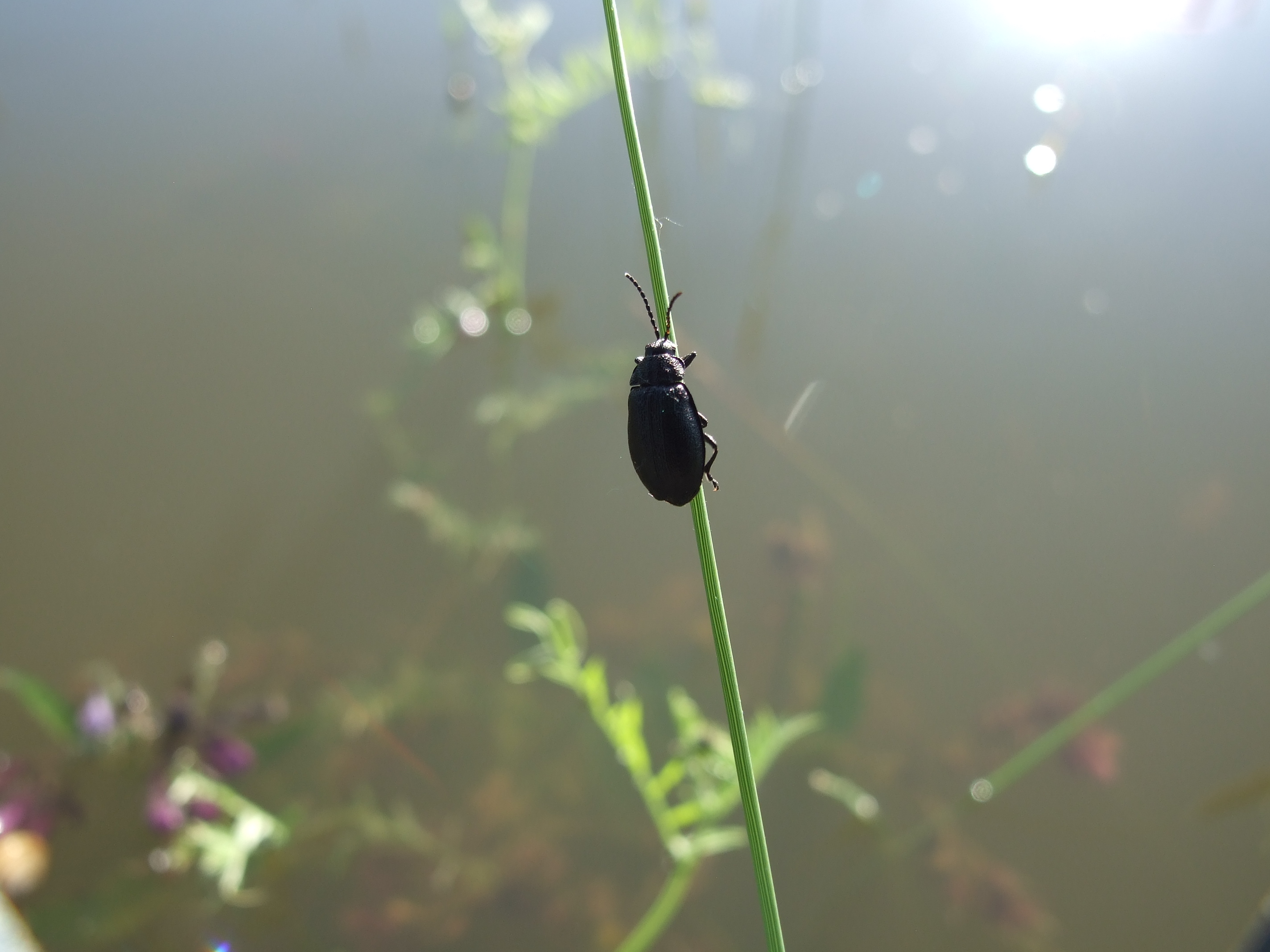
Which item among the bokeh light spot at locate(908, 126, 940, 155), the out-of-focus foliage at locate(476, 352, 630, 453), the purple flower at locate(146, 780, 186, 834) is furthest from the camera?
the bokeh light spot at locate(908, 126, 940, 155)

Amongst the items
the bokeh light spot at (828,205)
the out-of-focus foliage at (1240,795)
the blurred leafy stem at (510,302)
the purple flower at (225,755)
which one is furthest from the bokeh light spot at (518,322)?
the out-of-focus foliage at (1240,795)

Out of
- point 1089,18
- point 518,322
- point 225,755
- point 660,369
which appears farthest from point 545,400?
point 1089,18

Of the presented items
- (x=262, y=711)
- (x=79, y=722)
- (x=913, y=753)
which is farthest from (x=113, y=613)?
(x=913, y=753)

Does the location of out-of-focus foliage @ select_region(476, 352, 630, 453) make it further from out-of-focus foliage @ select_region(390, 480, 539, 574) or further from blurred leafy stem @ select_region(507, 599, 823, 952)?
blurred leafy stem @ select_region(507, 599, 823, 952)

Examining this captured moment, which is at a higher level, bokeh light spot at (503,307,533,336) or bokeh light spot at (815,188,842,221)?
bokeh light spot at (815,188,842,221)

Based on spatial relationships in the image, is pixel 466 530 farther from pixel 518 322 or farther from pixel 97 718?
pixel 97 718

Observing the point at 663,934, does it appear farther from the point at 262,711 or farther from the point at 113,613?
the point at 113,613

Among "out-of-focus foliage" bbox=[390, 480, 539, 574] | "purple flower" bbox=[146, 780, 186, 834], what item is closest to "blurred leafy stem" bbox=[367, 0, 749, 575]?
"out-of-focus foliage" bbox=[390, 480, 539, 574]
